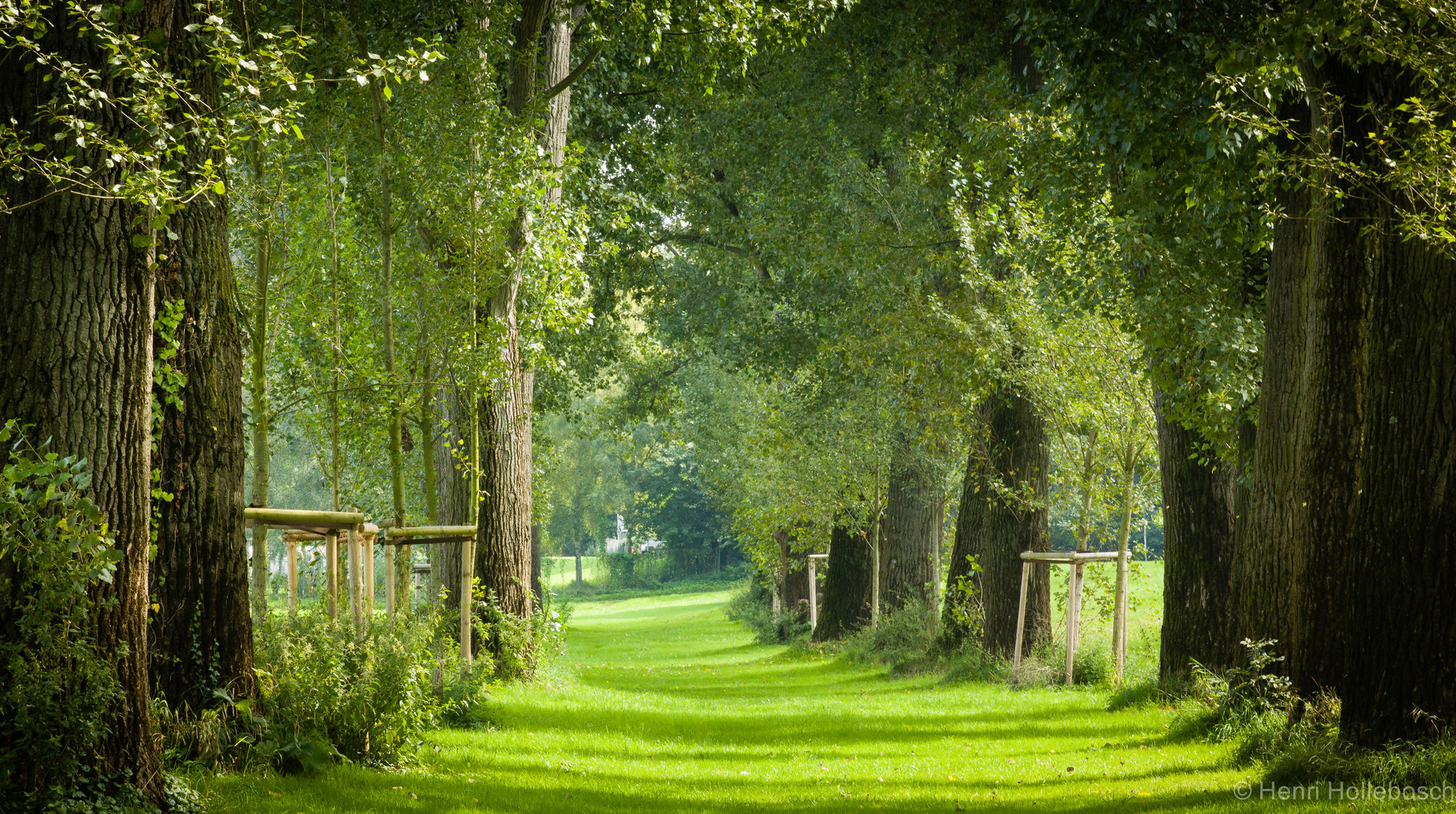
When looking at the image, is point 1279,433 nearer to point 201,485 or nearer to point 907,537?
point 201,485

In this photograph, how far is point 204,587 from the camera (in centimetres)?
651

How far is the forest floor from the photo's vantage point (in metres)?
6.84

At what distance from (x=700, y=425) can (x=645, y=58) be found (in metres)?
21.1

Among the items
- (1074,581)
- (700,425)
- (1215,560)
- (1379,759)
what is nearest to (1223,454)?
(1215,560)

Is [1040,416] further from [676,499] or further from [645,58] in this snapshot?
[676,499]

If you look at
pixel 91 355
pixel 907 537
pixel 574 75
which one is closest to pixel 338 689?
pixel 91 355

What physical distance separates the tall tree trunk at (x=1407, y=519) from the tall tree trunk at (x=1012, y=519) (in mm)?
8760

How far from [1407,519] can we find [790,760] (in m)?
5.10

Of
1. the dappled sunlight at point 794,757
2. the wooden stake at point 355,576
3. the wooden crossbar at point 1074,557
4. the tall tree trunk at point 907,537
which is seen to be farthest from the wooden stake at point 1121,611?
the wooden stake at point 355,576

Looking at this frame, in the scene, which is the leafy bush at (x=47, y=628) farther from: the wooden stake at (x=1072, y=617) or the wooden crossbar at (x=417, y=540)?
the wooden stake at (x=1072, y=617)

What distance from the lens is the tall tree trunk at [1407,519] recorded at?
21.0 feet

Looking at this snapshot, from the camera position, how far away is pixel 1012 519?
53.7 feet

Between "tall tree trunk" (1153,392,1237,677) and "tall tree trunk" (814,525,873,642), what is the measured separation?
12268 mm

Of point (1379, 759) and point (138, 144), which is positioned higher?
point (138, 144)
